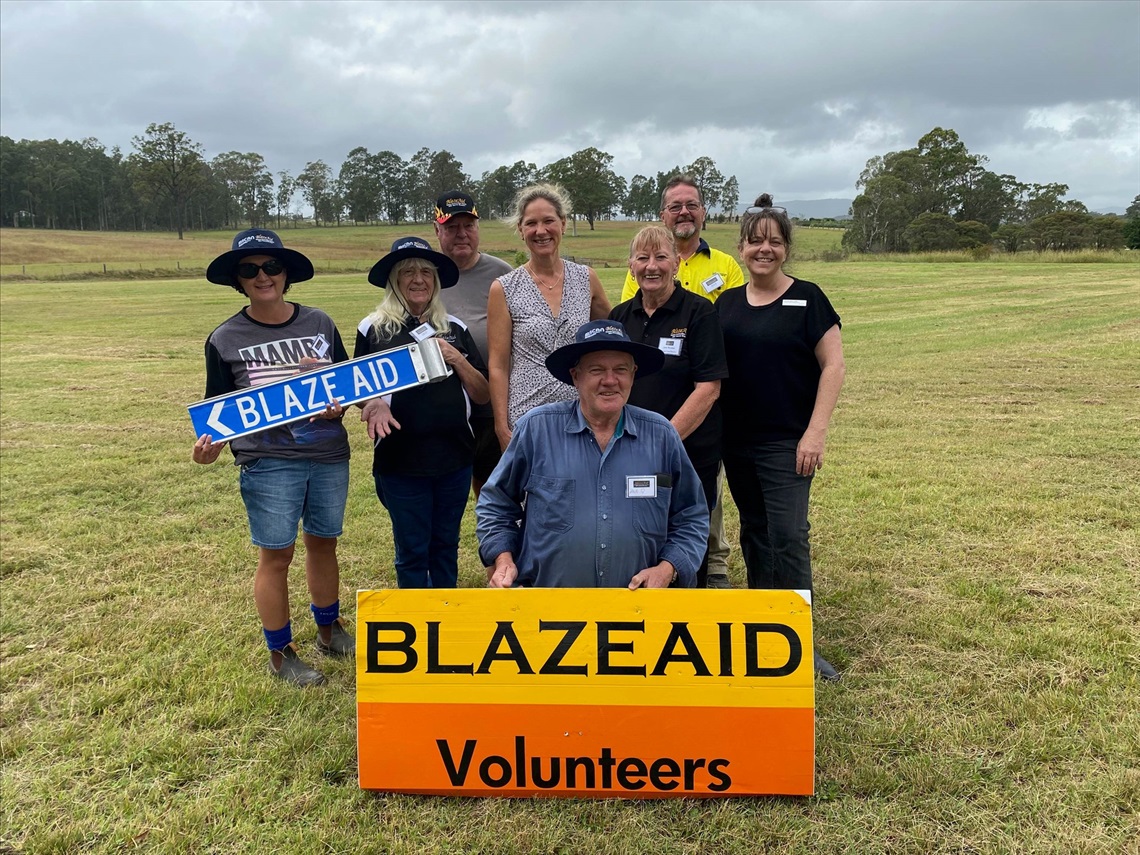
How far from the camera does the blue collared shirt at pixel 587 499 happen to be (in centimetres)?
299

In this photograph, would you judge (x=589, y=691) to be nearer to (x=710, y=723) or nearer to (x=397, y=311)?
(x=710, y=723)

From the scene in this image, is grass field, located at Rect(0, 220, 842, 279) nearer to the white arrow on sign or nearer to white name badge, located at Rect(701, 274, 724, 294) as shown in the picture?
white name badge, located at Rect(701, 274, 724, 294)

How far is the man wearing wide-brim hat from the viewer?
9.79 ft

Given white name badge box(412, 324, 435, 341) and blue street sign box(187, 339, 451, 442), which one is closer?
blue street sign box(187, 339, 451, 442)

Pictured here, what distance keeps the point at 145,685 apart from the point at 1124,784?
4463 mm

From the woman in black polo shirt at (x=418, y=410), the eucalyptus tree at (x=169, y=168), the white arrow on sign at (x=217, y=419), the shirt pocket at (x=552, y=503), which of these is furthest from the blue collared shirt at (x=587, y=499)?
the eucalyptus tree at (x=169, y=168)

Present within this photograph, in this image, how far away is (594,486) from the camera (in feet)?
9.83

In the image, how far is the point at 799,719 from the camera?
2760 mm

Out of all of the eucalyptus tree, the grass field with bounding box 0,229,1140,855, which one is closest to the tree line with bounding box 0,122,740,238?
the eucalyptus tree

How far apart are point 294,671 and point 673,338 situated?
2.58 m

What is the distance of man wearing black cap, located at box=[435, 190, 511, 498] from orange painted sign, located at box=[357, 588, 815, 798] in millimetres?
1545

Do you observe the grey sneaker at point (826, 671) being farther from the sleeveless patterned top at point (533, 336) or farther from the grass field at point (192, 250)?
the grass field at point (192, 250)

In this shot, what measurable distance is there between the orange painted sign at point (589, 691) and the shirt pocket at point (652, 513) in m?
0.34

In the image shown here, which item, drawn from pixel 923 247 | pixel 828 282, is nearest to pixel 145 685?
pixel 828 282
